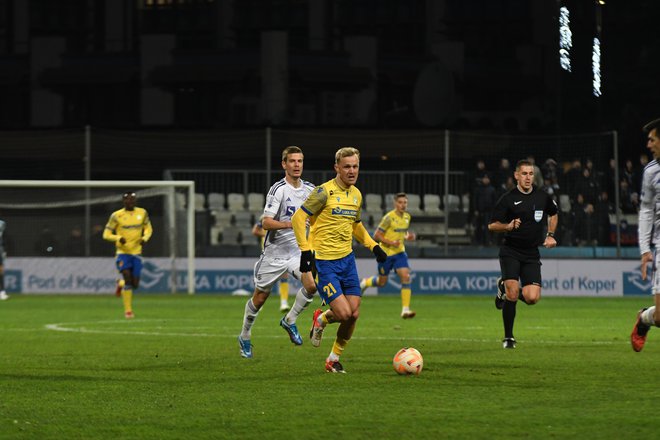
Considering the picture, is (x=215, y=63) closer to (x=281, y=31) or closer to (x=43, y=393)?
(x=281, y=31)

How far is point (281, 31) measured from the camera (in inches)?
1741

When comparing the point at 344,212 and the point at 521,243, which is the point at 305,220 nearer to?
the point at 344,212

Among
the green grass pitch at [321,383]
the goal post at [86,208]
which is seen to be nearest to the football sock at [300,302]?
the green grass pitch at [321,383]

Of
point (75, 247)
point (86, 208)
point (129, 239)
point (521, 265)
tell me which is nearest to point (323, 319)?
point (521, 265)

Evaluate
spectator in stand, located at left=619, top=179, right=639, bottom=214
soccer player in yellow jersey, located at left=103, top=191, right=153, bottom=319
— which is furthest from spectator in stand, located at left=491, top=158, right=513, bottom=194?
soccer player in yellow jersey, located at left=103, top=191, right=153, bottom=319

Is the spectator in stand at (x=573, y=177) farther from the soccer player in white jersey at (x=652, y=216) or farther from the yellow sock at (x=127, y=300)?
the soccer player in white jersey at (x=652, y=216)

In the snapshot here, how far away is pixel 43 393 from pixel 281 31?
1384 inches

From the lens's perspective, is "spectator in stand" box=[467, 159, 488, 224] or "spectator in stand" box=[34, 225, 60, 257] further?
"spectator in stand" box=[34, 225, 60, 257]

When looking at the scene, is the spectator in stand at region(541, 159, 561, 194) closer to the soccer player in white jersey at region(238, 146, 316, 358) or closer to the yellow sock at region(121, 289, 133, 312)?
the yellow sock at region(121, 289, 133, 312)

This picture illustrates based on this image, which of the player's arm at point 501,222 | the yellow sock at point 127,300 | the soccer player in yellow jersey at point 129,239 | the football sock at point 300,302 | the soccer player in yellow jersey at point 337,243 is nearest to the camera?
the soccer player in yellow jersey at point 337,243

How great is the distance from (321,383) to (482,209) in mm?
19858

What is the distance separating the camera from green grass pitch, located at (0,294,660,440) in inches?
313

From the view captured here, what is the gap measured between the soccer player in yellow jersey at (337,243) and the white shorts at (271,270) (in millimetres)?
1894

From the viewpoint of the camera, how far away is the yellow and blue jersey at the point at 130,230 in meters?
22.5
